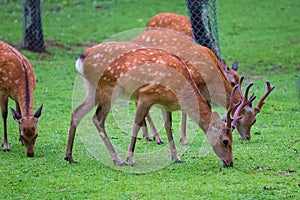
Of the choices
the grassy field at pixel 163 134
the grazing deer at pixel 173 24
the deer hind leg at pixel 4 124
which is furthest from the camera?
the grazing deer at pixel 173 24

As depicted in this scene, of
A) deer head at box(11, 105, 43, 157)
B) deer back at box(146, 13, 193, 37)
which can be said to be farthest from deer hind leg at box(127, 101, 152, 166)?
deer back at box(146, 13, 193, 37)

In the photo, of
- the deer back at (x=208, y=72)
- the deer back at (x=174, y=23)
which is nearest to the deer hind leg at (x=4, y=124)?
the deer back at (x=208, y=72)

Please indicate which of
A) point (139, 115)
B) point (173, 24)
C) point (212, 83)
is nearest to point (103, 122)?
point (139, 115)

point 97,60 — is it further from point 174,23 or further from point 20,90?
point 174,23

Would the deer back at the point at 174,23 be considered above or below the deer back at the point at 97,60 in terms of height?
below

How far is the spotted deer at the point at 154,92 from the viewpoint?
7086 millimetres

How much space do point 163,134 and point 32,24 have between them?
6.26 meters

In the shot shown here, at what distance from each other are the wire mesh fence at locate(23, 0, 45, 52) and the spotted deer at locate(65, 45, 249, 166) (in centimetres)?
732

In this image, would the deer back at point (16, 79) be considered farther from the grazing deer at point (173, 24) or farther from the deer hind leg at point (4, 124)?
the grazing deer at point (173, 24)

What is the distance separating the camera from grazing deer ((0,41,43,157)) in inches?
298

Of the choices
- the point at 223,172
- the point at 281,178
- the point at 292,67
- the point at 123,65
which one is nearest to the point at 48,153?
the point at 123,65

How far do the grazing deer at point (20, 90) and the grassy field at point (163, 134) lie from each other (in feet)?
0.90

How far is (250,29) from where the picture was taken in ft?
57.8

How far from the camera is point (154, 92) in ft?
23.2
